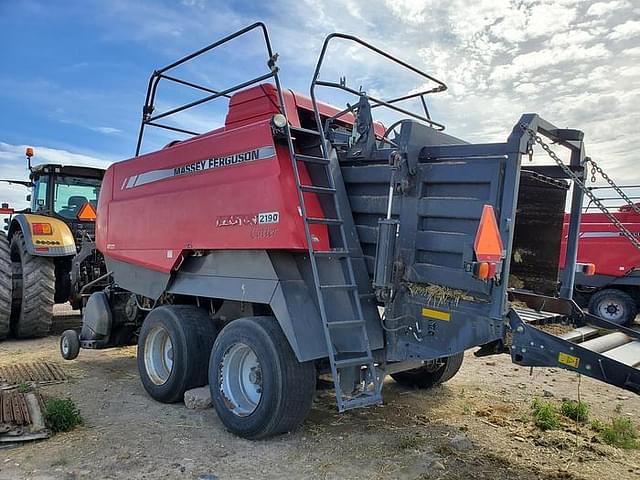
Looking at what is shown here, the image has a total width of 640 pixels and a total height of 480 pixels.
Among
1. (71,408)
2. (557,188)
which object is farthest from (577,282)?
(71,408)

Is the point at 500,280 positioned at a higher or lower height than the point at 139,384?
higher

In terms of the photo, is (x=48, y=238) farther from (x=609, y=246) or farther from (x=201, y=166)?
(x=609, y=246)

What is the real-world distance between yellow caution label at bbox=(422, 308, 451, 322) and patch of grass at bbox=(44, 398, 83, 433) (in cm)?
275

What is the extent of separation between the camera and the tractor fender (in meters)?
7.42

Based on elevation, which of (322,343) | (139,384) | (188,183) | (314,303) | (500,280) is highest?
(188,183)

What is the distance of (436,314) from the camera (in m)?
3.57

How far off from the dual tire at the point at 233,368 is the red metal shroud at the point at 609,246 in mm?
7904

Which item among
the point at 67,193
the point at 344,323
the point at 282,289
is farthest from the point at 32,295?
the point at 344,323

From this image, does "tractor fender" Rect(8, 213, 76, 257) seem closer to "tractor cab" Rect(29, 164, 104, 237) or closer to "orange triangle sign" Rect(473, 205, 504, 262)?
"tractor cab" Rect(29, 164, 104, 237)

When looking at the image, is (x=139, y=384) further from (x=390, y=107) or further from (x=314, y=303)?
(x=390, y=107)

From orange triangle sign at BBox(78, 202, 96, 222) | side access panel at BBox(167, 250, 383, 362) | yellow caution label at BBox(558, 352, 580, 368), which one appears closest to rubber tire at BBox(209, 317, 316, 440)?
side access panel at BBox(167, 250, 383, 362)

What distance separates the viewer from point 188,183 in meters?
4.73

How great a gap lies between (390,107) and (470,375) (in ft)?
10.3

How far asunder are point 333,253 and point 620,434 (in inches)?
103
